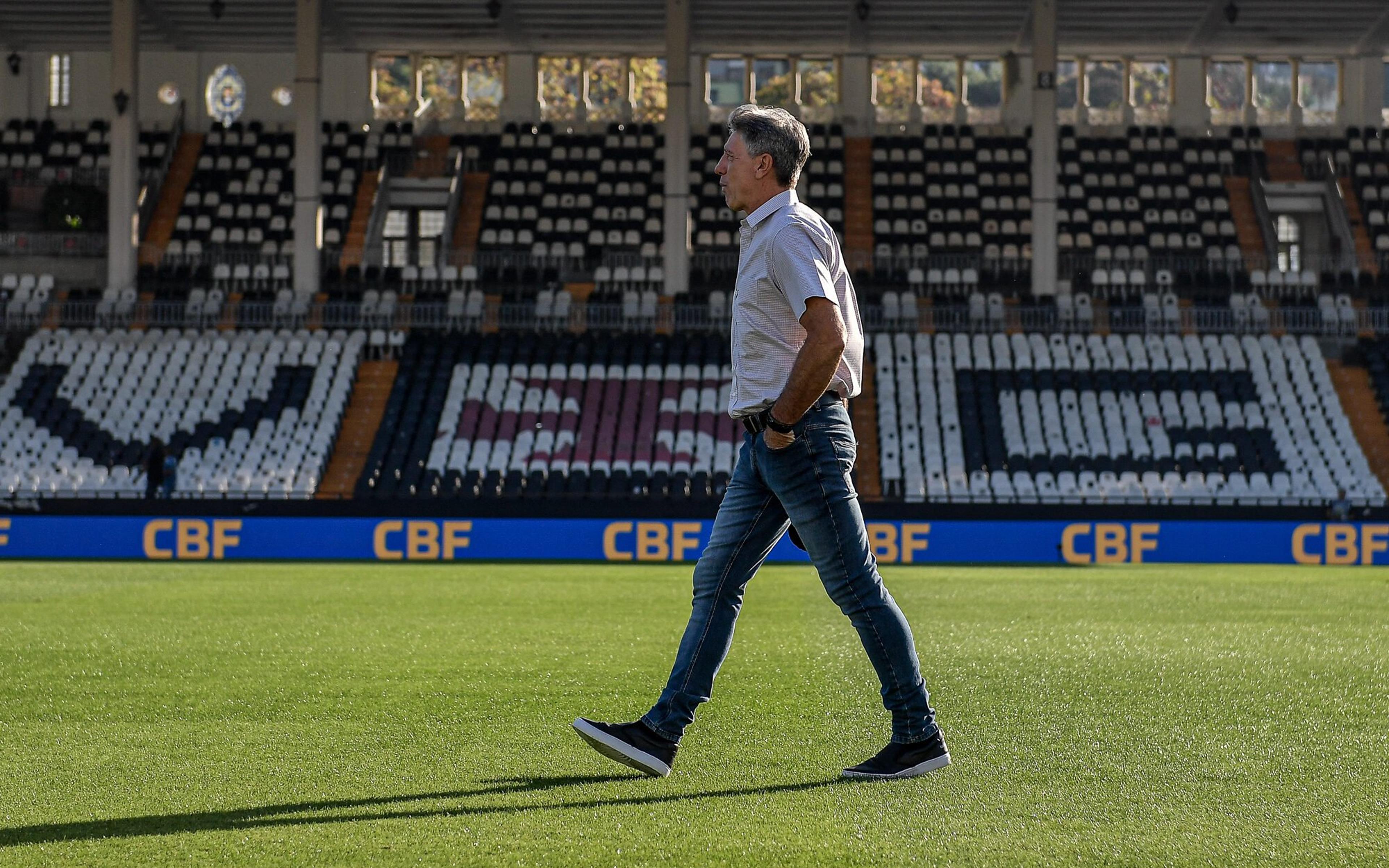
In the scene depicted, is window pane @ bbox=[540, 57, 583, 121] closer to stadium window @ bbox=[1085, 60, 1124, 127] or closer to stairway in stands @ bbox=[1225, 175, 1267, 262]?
stadium window @ bbox=[1085, 60, 1124, 127]

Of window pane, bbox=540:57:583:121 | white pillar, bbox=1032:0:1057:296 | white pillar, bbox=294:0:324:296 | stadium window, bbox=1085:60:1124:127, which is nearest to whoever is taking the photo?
white pillar, bbox=1032:0:1057:296

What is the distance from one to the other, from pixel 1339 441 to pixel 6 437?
24.1m

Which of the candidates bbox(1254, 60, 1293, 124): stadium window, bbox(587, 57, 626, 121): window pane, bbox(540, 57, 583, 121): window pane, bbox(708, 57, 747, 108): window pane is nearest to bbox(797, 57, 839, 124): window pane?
bbox(708, 57, 747, 108): window pane

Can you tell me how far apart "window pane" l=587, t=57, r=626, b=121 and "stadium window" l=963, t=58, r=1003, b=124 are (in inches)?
346

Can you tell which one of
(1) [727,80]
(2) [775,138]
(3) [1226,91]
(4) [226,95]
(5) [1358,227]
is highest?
(1) [727,80]

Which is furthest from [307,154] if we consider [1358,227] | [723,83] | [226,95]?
[1358,227]

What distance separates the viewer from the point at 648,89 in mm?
47344

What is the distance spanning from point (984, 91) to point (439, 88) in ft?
46.2

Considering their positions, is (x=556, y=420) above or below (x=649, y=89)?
below

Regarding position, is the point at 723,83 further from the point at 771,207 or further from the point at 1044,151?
the point at 771,207

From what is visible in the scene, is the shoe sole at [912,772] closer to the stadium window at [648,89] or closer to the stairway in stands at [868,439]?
the stairway in stands at [868,439]

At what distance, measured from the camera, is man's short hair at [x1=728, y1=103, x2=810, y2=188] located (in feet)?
17.3

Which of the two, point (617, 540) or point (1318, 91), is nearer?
point (617, 540)

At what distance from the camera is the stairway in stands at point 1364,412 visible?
1211 inches
